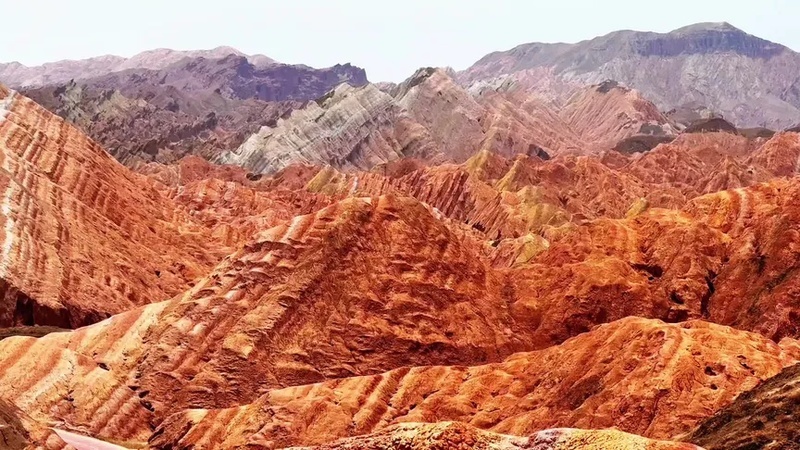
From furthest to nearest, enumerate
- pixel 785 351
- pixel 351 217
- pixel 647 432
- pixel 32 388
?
pixel 351 217
pixel 32 388
pixel 785 351
pixel 647 432

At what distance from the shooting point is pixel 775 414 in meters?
21.6

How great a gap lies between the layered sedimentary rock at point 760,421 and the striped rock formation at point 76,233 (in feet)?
140

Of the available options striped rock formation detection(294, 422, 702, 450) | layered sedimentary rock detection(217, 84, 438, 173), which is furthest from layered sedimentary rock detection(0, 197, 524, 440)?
layered sedimentary rock detection(217, 84, 438, 173)

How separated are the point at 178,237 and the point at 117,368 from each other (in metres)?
41.6

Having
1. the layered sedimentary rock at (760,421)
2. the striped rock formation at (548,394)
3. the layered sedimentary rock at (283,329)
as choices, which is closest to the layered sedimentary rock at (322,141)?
the layered sedimentary rock at (283,329)

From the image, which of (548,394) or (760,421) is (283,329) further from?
(760,421)

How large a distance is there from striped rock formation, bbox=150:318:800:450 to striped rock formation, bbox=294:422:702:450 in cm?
1215

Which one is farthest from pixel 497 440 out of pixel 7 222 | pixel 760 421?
pixel 7 222

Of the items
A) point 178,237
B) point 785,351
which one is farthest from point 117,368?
point 178,237

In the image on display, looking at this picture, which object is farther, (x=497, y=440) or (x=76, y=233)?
(x=76, y=233)

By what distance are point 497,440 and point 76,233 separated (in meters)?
55.5

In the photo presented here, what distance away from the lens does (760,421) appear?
21.7 metres

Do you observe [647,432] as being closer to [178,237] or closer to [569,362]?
[569,362]

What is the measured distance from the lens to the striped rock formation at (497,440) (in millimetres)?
17000
